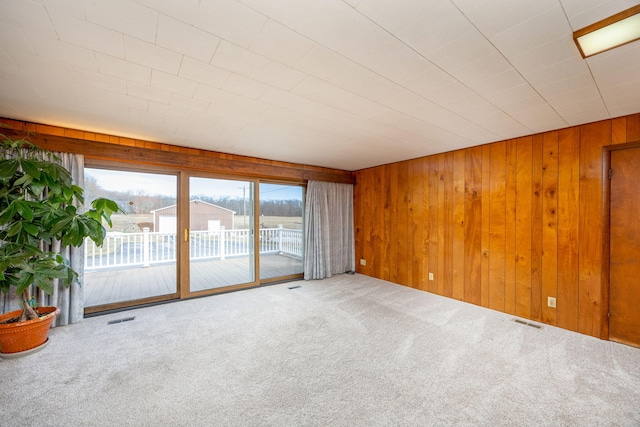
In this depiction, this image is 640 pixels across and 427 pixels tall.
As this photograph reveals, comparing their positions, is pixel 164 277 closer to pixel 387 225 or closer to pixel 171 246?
pixel 171 246

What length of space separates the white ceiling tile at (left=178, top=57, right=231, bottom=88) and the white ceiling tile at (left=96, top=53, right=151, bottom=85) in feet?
0.85

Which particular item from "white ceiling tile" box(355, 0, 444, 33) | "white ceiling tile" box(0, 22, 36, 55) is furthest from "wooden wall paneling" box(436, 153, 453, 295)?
"white ceiling tile" box(0, 22, 36, 55)

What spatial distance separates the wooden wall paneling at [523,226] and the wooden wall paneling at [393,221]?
1.84 m

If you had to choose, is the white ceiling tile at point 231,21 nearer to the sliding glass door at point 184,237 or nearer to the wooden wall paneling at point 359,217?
the sliding glass door at point 184,237

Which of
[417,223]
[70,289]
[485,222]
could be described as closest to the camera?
[70,289]

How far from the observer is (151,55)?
1.63m

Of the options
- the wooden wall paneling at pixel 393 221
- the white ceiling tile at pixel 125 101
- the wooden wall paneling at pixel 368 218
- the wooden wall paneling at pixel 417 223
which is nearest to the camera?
the white ceiling tile at pixel 125 101

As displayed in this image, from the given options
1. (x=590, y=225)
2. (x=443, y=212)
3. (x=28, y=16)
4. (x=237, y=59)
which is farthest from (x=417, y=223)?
(x=28, y=16)

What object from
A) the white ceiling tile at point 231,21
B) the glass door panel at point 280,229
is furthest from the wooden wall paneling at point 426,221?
the white ceiling tile at point 231,21

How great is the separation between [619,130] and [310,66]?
3238 millimetres

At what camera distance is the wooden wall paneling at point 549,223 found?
9.78ft

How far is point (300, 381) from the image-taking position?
6.57 feet

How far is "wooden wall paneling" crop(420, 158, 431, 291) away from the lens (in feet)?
14.0

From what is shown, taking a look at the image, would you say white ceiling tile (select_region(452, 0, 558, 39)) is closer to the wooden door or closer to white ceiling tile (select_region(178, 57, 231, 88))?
white ceiling tile (select_region(178, 57, 231, 88))
